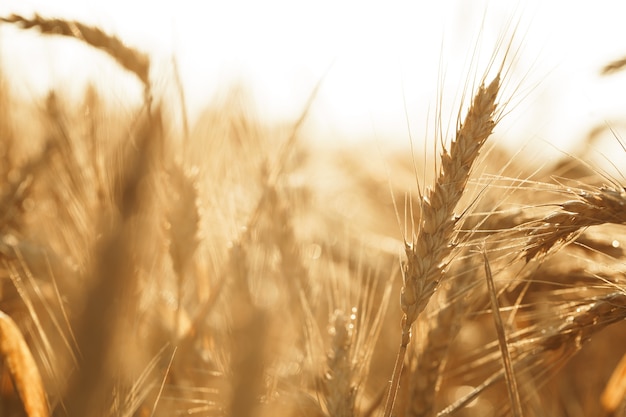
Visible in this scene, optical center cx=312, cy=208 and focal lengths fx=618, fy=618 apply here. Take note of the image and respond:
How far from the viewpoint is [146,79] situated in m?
1.46

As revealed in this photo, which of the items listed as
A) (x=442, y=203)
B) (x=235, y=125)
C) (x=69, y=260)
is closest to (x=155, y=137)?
(x=442, y=203)

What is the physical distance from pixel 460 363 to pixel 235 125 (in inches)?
47.6

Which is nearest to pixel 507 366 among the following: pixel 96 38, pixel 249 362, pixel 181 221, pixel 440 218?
pixel 440 218

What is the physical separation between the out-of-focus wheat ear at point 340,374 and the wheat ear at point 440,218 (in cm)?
15

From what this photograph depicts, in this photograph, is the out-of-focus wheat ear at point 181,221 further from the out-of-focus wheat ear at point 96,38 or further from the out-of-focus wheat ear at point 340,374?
the out-of-focus wheat ear at point 340,374

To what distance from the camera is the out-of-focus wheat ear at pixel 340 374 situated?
1154 millimetres

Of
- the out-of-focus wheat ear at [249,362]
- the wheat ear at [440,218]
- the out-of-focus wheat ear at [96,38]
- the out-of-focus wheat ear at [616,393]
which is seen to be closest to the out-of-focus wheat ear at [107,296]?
the out-of-focus wheat ear at [249,362]

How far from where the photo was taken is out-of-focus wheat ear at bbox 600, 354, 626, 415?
138 cm

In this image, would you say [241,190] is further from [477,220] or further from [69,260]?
[477,220]

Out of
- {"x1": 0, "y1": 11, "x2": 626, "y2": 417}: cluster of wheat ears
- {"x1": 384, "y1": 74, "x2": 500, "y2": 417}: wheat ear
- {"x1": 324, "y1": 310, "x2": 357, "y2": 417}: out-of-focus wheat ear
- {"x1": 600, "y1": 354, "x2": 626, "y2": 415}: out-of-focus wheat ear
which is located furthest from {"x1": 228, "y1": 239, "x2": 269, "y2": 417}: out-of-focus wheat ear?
{"x1": 600, "y1": 354, "x2": 626, "y2": 415}: out-of-focus wheat ear

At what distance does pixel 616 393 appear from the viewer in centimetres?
139

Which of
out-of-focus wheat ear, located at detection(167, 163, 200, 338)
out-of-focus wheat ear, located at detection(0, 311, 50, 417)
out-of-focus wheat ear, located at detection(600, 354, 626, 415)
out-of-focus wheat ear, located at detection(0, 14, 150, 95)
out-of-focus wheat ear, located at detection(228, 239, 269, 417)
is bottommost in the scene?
out-of-focus wheat ear, located at detection(0, 311, 50, 417)

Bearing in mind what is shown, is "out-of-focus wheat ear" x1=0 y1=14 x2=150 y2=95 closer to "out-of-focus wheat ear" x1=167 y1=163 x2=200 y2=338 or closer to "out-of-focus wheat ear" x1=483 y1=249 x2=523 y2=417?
"out-of-focus wheat ear" x1=167 y1=163 x2=200 y2=338

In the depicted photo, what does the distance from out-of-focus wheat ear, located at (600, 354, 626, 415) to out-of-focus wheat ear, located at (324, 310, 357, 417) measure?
638 millimetres
